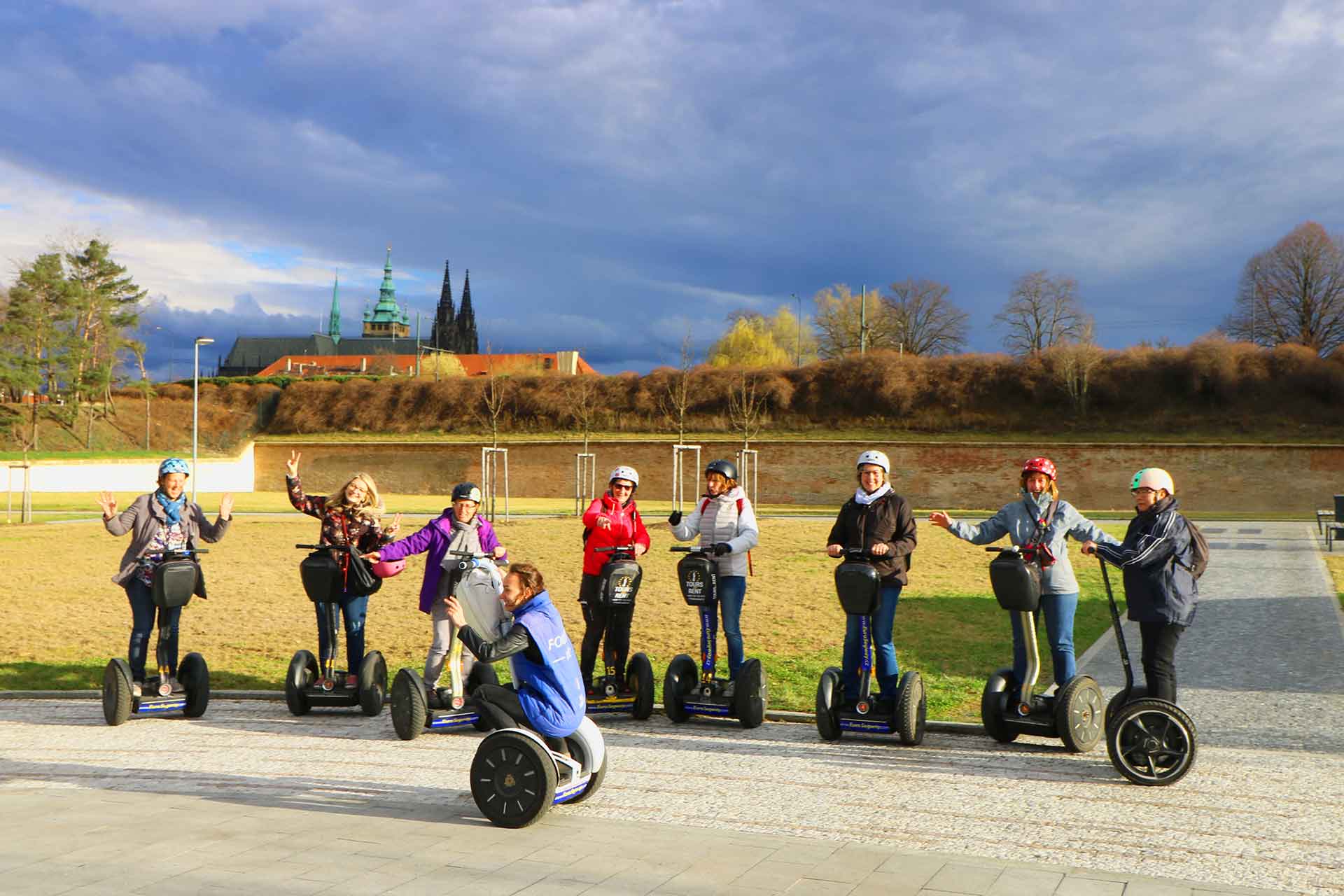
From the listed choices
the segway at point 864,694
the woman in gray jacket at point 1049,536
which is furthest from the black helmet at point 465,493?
the woman in gray jacket at point 1049,536

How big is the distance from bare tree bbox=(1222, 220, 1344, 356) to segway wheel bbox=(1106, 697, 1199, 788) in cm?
6111

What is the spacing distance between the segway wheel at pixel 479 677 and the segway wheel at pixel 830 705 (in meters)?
2.27

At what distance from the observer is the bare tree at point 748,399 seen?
5484cm

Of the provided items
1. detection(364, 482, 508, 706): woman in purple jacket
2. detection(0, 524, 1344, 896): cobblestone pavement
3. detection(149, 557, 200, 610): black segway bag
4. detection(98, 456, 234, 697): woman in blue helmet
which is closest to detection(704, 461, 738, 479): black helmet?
detection(364, 482, 508, 706): woman in purple jacket

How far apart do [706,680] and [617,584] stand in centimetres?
95

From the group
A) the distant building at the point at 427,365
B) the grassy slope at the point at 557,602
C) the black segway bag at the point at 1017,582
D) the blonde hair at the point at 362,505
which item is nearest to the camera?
the black segway bag at the point at 1017,582

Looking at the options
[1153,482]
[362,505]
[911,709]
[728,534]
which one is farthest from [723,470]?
[1153,482]

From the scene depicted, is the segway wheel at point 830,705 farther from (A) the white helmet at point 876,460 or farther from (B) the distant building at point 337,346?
(B) the distant building at point 337,346

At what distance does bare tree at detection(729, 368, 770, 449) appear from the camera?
180ft

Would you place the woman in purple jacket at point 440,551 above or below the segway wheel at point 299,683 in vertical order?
above

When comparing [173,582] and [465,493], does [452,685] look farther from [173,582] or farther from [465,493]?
[173,582]

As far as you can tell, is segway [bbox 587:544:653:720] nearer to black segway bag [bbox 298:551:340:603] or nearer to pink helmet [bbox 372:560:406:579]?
pink helmet [bbox 372:560:406:579]

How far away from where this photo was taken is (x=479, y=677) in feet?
25.0

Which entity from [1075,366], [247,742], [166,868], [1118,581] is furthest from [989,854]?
[1075,366]
